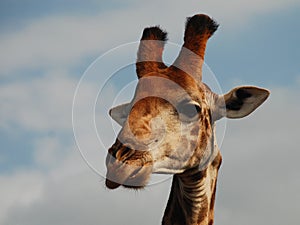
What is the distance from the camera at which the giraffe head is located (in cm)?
800

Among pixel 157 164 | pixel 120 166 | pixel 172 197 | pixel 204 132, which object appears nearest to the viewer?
pixel 120 166

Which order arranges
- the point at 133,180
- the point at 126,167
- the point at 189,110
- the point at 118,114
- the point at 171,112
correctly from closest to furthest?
the point at 126,167 → the point at 133,180 → the point at 171,112 → the point at 189,110 → the point at 118,114

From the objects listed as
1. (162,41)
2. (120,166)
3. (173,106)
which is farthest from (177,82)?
(120,166)

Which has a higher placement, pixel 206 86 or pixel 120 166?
pixel 206 86

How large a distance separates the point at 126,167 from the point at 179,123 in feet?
4.26

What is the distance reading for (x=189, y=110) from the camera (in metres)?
8.95

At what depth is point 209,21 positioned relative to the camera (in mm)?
9773

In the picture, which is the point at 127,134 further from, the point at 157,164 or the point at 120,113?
the point at 120,113

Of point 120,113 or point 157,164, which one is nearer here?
point 157,164

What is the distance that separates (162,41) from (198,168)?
1.81 metres

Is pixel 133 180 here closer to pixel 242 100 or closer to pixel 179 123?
pixel 179 123

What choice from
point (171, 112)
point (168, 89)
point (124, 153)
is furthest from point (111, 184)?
point (168, 89)

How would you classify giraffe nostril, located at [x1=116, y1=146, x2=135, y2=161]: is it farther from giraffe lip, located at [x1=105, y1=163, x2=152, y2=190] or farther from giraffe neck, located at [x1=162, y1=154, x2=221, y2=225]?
giraffe neck, located at [x1=162, y1=154, x2=221, y2=225]

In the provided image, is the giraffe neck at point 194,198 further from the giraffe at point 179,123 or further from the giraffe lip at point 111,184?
the giraffe lip at point 111,184
